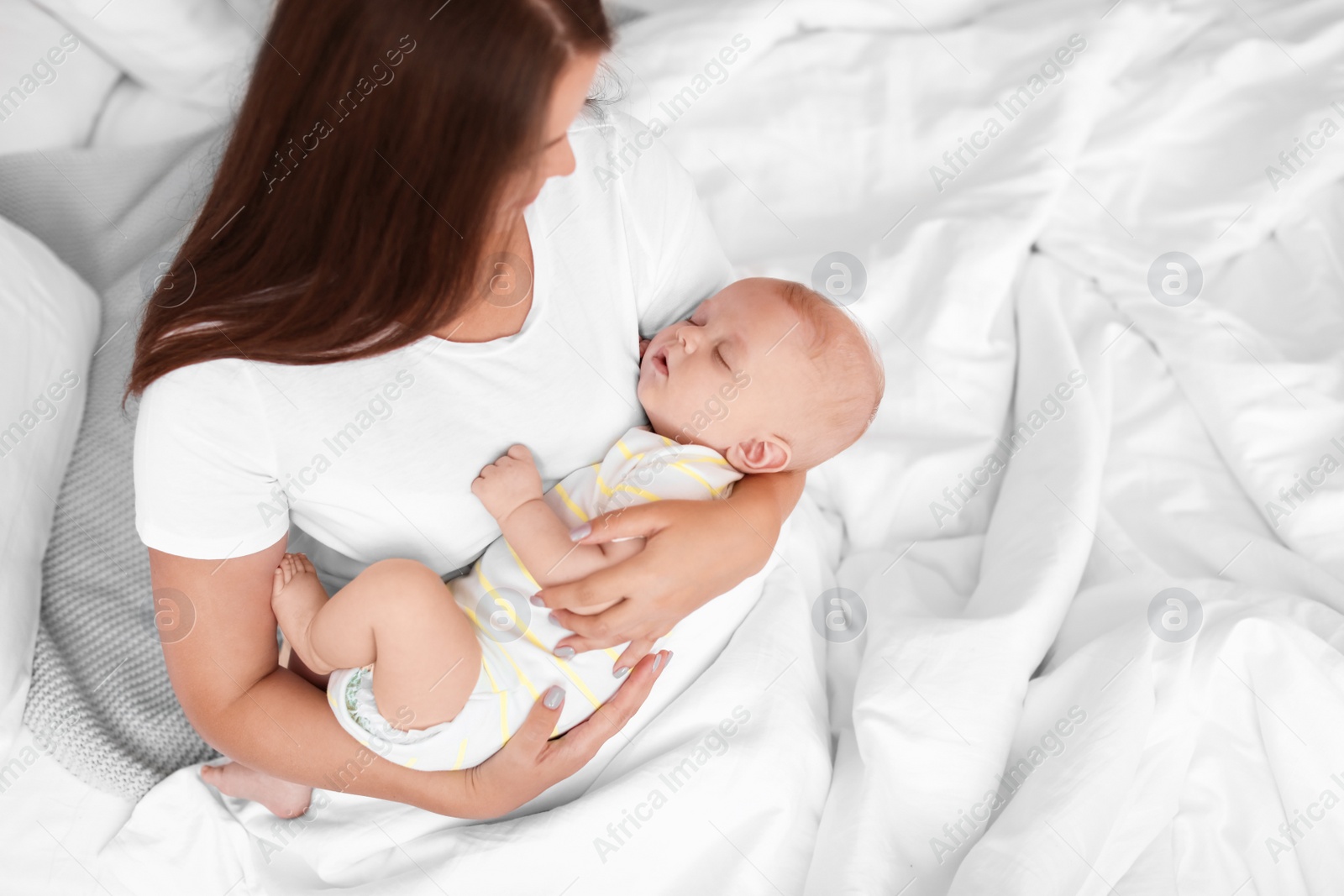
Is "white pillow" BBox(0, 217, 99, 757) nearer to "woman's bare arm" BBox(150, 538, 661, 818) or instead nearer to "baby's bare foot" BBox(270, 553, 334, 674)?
"woman's bare arm" BBox(150, 538, 661, 818)

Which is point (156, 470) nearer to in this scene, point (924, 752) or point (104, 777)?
point (104, 777)

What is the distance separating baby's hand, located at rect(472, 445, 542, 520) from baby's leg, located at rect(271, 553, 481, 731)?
0.11 metres

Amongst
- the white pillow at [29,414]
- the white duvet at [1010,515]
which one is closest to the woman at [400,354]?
the white duvet at [1010,515]

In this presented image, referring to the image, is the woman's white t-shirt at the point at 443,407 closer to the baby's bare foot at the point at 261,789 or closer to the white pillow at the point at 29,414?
the baby's bare foot at the point at 261,789

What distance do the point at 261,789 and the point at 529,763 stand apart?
0.36m

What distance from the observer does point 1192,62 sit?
181 centimetres

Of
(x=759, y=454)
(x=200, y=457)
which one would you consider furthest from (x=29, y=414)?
(x=759, y=454)

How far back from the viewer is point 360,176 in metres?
0.88

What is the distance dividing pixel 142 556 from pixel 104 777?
30cm

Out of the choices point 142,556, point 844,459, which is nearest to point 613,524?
point 844,459

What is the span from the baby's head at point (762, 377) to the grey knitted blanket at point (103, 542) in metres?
0.68

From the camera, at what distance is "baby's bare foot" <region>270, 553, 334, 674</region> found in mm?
1052

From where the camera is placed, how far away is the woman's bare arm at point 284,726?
3.39 feet

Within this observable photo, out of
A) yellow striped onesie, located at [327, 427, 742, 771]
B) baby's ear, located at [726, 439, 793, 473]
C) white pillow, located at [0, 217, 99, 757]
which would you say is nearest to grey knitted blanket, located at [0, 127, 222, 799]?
white pillow, located at [0, 217, 99, 757]
